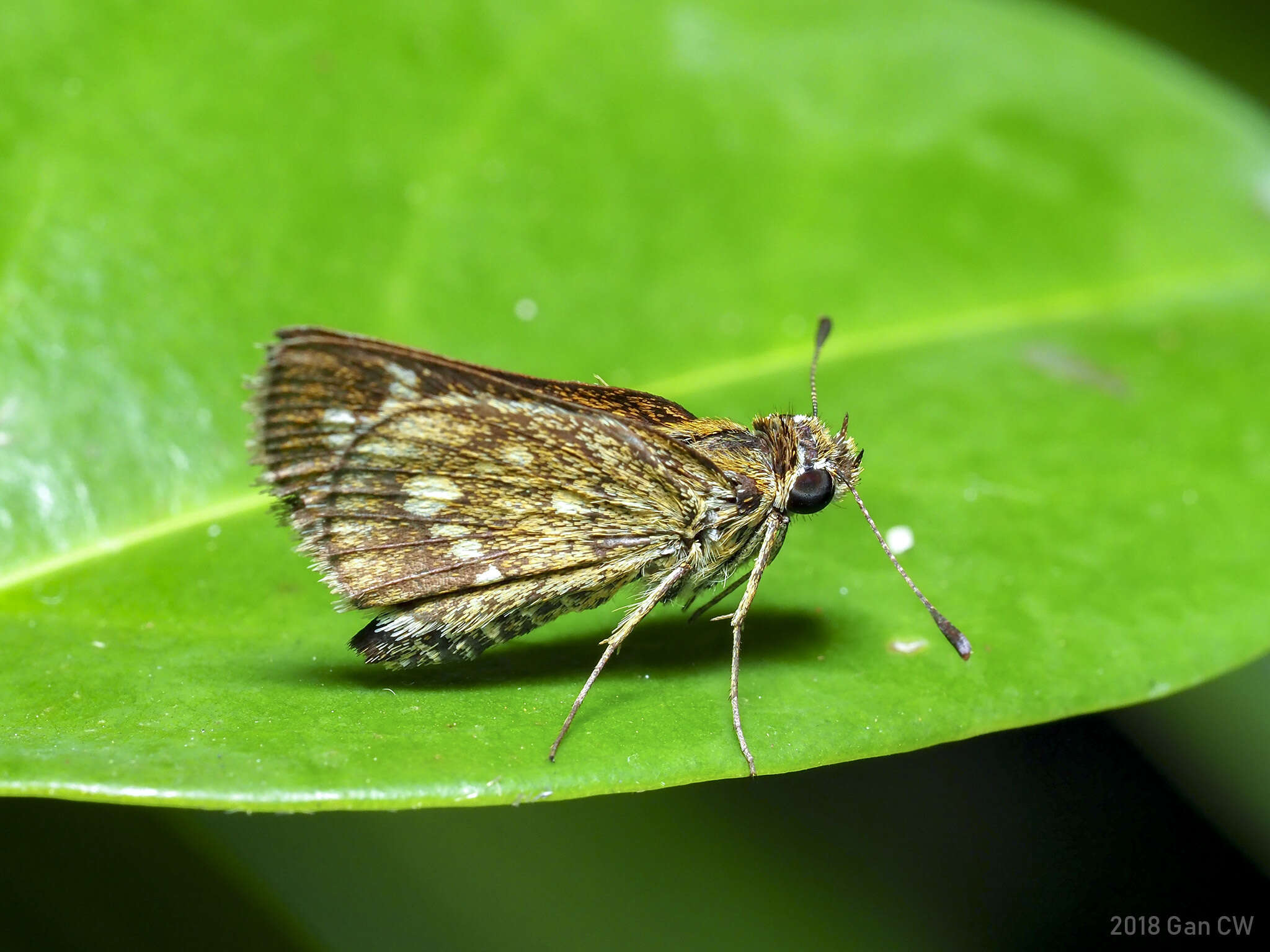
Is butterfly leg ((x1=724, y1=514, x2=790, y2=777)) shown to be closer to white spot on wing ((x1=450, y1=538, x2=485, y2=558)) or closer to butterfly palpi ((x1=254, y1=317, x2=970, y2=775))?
butterfly palpi ((x1=254, y1=317, x2=970, y2=775))

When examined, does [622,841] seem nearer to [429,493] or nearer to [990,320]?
[429,493]

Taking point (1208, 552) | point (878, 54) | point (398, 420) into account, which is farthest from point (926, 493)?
point (878, 54)

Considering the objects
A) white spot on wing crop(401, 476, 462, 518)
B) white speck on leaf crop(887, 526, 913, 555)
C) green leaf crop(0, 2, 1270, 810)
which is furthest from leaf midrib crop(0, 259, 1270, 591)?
white spot on wing crop(401, 476, 462, 518)

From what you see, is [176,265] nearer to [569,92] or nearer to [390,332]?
[390,332]

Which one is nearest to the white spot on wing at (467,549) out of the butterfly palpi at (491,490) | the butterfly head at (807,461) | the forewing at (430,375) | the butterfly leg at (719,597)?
the butterfly palpi at (491,490)

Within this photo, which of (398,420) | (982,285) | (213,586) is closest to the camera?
(398,420)
